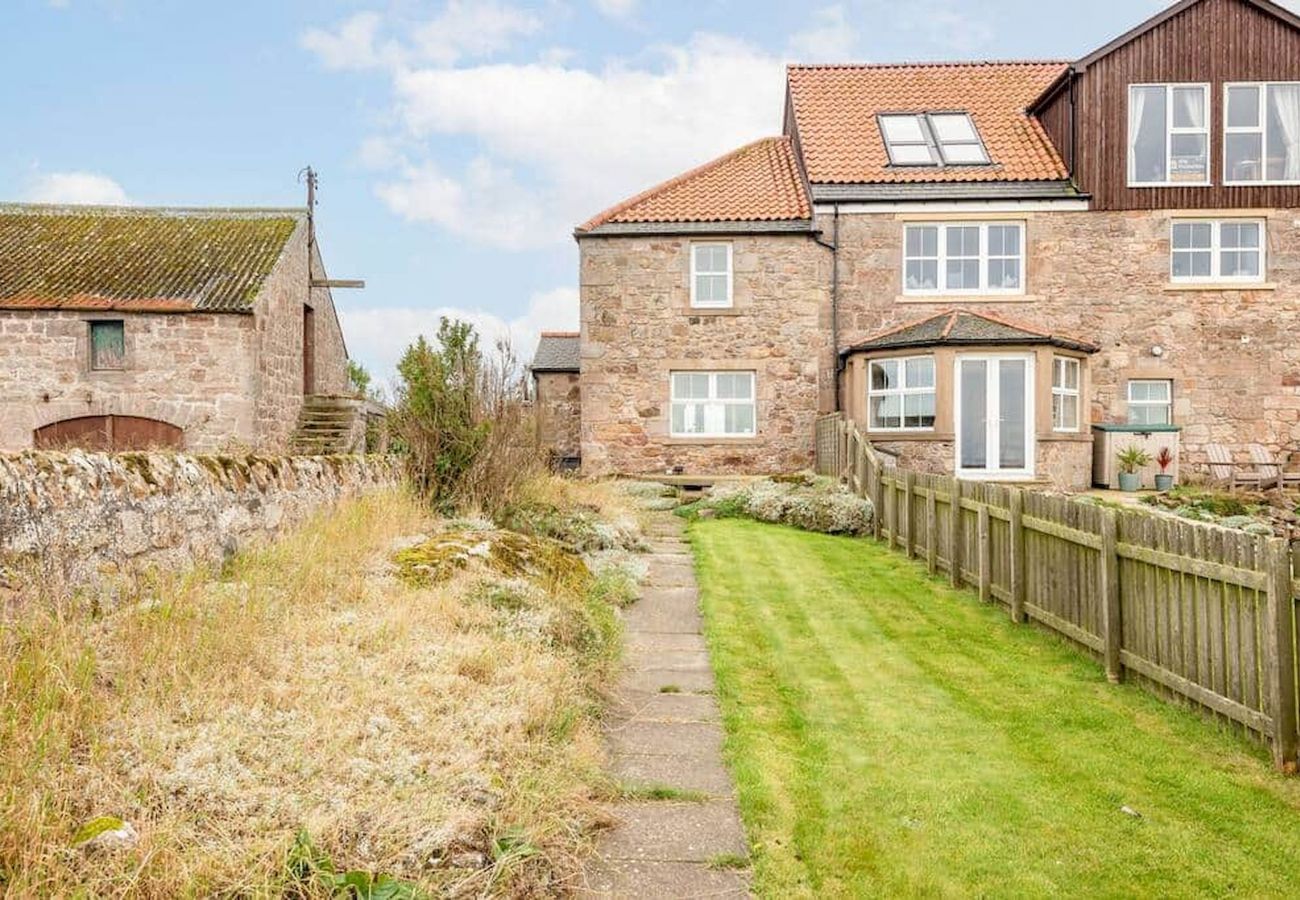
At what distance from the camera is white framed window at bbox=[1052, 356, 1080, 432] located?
62.6 ft

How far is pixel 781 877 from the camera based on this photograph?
3.95m

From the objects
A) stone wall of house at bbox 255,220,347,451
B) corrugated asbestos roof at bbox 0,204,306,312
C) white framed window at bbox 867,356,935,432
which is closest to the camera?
white framed window at bbox 867,356,935,432

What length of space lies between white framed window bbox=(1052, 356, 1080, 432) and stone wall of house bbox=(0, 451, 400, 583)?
1508 centimetres

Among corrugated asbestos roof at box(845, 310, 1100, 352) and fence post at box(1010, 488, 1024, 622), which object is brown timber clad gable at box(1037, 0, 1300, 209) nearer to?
corrugated asbestos roof at box(845, 310, 1100, 352)

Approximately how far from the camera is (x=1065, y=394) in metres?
19.3

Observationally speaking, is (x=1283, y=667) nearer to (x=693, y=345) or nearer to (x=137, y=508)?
(x=137, y=508)

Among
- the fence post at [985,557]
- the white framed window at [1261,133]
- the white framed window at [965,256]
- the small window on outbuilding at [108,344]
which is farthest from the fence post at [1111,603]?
the small window on outbuilding at [108,344]

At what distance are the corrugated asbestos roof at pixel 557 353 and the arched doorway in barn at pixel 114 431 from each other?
9.62 metres

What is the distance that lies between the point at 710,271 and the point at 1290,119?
12.7m

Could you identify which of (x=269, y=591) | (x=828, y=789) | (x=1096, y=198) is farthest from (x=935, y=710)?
(x=1096, y=198)

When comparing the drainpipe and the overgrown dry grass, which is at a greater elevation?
the drainpipe

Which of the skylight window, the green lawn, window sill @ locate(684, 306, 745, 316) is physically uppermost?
the skylight window

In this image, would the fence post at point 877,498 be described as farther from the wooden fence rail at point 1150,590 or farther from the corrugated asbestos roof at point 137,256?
the corrugated asbestos roof at point 137,256

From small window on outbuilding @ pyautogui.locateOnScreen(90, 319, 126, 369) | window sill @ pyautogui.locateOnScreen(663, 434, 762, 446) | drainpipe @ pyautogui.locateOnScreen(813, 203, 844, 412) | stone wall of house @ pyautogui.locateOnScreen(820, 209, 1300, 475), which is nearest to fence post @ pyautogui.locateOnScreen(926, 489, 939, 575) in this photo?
window sill @ pyautogui.locateOnScreen(663, 434, 762, 446)
